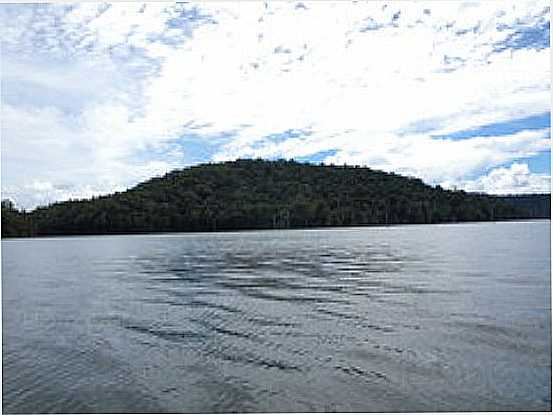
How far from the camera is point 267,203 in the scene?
71500 millimetres

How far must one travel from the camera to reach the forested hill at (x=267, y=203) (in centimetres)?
6606

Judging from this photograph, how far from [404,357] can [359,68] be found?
10.9 m

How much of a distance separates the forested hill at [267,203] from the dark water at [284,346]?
49156 millimetres

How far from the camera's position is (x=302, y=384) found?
7164mm

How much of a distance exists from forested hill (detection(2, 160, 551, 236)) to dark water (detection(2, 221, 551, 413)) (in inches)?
1935

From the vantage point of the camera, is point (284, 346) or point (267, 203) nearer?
point (284, 346)

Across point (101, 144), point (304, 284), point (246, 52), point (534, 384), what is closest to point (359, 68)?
point (246, 52)

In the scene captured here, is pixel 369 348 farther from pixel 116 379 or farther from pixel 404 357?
pixel 116 379

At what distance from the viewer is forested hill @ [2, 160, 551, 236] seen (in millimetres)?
66062

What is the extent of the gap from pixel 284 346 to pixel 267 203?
62.6m

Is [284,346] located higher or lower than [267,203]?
lower

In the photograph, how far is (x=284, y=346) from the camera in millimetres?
9000

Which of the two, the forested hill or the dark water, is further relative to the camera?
the forested hill

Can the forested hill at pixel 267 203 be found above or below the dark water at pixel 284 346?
above
